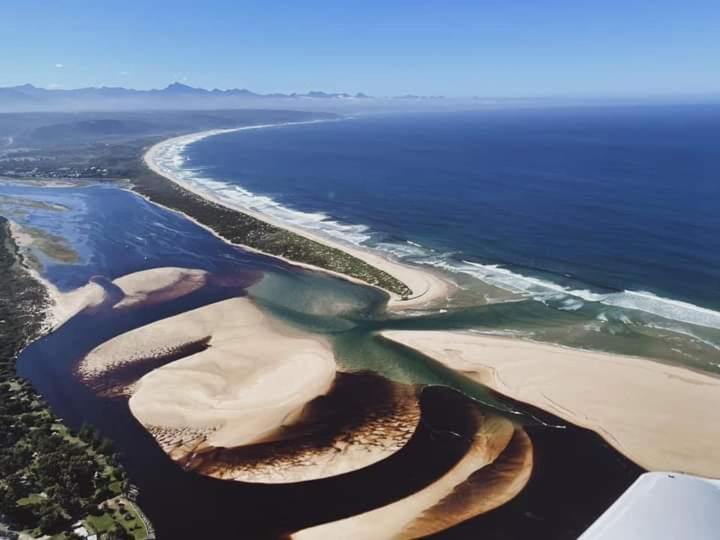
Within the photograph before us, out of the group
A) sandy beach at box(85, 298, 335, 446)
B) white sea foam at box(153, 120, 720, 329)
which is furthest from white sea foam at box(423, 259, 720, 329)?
sandy beach at box(85, 298, 335, 446)

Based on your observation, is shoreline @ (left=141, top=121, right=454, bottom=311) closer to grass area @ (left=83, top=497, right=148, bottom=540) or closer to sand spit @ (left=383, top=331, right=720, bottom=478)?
sand spit @ (left=383, top=331, right=720, bottom=478)

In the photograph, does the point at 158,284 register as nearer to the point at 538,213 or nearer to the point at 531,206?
the point at 538,213

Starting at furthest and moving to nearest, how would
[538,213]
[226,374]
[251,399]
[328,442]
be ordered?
[538,213] → [226,374] → [251,399] → [328,442]

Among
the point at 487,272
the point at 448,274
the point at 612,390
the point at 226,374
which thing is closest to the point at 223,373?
the point at 226,374

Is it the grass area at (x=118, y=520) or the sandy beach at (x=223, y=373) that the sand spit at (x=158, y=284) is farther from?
the grass area at (x=118, y=520)

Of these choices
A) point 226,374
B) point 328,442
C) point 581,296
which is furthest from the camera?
point 581,296

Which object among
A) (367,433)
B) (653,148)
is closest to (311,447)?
(367,433)

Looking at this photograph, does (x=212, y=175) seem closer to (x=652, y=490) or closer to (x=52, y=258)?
(x=52, y=258)
